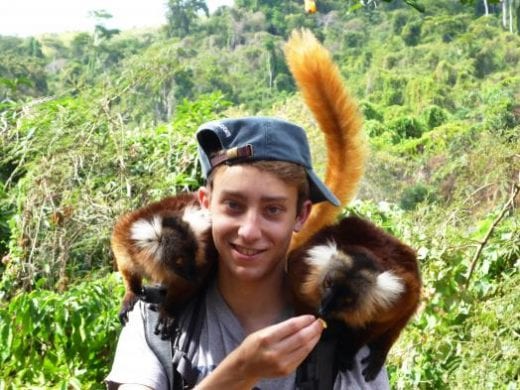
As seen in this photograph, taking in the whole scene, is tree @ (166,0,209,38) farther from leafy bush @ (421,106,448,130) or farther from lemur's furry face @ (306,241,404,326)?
lemur's furry face @ (306,241,404,326)

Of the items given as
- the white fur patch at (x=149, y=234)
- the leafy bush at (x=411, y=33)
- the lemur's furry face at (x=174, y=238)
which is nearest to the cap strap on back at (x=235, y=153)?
the lemur's furry face at (x=174, y=238)

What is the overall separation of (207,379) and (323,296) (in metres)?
0.39

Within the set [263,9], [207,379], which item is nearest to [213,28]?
[263,9]

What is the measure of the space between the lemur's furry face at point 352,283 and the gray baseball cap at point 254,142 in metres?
0.23

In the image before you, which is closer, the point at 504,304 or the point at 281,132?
the point at 281,132

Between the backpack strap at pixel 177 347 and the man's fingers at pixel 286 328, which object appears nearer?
the man's fingers at pixel 286 328

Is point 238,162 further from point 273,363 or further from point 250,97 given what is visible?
point 250,97

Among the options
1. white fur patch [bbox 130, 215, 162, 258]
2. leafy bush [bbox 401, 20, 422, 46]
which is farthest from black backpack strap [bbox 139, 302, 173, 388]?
leafy bush [bbox 401, 20, 422, 46]

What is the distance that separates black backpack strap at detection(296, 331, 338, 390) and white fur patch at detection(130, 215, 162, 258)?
0.61 m

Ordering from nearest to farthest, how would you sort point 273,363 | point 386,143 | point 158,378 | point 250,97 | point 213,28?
point 273,363 → point 158,378 → point 386,143 → point 250,97 → point 213,28

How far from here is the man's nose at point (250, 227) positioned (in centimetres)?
120

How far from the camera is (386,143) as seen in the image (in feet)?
64.4

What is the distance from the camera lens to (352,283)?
1451mm

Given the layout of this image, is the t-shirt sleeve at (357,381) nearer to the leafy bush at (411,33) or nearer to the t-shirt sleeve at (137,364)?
the t-shirt sleeve at (137,364)
